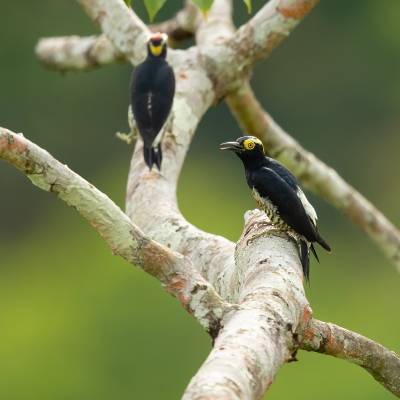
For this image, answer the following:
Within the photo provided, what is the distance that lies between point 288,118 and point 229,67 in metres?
23.4

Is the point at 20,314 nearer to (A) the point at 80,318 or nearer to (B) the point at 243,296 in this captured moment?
(A) the point at 80,318

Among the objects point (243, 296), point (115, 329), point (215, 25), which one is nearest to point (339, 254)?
point (115, 329)

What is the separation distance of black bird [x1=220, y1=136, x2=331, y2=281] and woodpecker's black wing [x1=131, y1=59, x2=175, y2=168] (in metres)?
0.53

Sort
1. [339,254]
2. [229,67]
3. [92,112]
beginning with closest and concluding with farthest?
[229,67]
[339,254]
[92,112]

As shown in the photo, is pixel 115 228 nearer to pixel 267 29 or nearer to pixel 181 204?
pixel 267 29

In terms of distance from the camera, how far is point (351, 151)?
31.2 meters

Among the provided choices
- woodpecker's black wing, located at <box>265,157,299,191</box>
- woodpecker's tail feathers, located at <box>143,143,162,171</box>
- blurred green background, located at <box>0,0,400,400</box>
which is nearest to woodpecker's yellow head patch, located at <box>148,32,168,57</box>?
woodpecker's tail feathers, located at <box>143,143,162,171</box>

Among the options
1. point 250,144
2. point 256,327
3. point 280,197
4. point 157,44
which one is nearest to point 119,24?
point 157,44

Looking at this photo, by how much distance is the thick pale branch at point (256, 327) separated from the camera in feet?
13.6

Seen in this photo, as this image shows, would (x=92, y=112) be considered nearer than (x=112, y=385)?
No

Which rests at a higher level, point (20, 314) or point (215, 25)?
point (20, 314)

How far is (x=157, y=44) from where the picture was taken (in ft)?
26.1

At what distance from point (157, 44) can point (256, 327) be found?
144 inches

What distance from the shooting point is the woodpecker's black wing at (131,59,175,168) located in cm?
720
